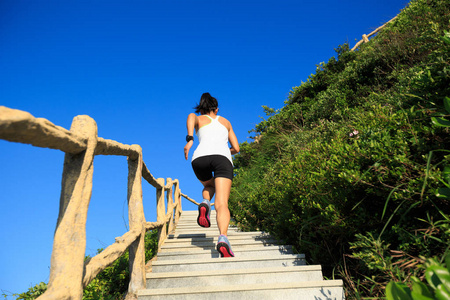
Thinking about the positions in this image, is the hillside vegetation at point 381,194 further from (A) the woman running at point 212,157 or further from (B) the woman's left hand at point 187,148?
(B) the woman's left hand at point 187,148

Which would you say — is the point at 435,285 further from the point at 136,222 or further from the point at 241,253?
the point at 241,253

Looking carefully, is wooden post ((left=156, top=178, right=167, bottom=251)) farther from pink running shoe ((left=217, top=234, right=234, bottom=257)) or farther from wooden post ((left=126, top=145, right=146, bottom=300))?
wooden post ((left=126, top=145, right=146, bottom=300))

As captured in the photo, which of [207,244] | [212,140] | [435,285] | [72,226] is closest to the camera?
[435,285]

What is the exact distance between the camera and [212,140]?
3.83 meters

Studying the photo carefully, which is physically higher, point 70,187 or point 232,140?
point 232,140

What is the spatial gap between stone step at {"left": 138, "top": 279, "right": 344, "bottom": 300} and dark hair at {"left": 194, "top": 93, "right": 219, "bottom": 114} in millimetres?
2538

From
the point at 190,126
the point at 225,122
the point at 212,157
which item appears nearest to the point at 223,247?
the point at 212,157

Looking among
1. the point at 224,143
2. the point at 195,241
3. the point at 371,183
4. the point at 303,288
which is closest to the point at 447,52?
the point at 371,183

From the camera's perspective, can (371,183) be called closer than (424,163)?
No

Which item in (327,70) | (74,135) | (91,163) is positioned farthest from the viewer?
(327,70)

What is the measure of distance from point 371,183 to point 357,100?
5.83 meters

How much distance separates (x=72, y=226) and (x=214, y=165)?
7.89 ft

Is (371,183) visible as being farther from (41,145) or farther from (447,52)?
(41,145)

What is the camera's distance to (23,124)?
1.07m
